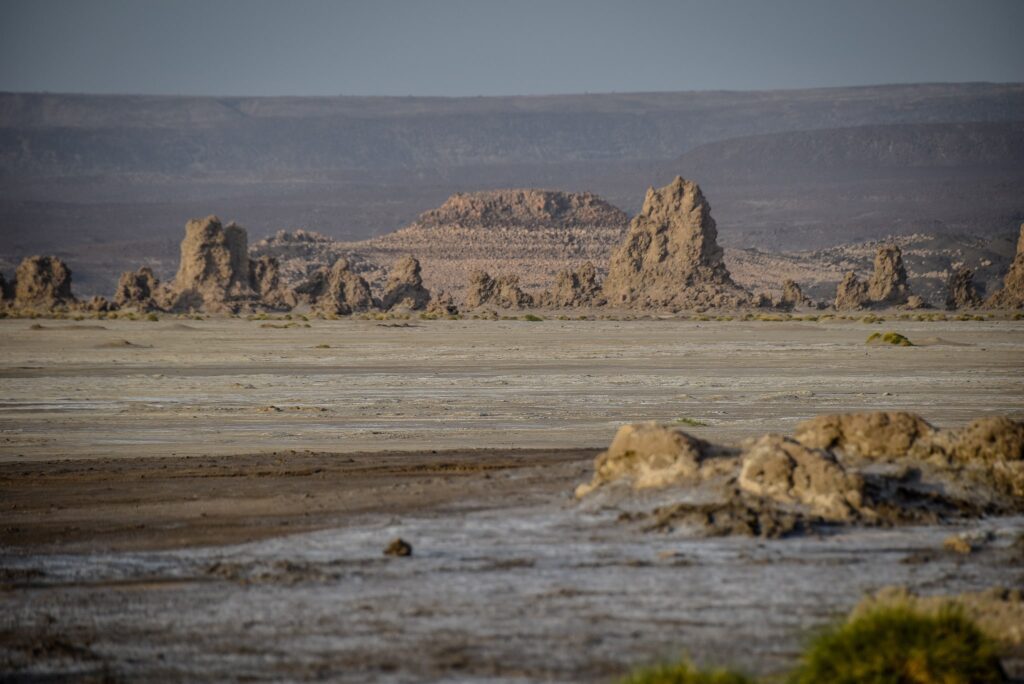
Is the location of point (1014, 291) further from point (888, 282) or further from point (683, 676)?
point (683, 676)

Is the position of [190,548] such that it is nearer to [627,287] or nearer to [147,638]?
[147,638]

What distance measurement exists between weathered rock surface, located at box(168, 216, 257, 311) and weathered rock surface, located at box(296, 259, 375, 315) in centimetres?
288

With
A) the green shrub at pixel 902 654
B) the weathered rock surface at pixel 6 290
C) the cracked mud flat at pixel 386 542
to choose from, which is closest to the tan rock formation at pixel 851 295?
the weathered rock surface at pixel 6 290

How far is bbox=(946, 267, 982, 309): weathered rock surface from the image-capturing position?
71750 mm

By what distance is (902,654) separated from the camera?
23.7 ft

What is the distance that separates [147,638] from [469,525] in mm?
3505

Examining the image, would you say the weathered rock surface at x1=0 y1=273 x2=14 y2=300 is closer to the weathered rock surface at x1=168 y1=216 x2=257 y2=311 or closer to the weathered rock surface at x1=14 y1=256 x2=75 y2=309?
the weathered rock surface at x1=14 y1=256 x2=75 y2=309

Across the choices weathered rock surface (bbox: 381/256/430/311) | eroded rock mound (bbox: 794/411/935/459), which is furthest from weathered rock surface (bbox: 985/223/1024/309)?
eroded rock mound (bbox: 794/411/935/459)

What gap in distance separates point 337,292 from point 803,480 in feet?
→ 210

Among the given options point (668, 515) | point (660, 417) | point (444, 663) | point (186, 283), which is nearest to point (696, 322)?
point (186, 283)

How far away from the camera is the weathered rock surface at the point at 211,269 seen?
72375 millimetres

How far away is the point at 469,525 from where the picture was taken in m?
11.6

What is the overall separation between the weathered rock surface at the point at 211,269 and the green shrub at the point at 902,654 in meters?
65.7

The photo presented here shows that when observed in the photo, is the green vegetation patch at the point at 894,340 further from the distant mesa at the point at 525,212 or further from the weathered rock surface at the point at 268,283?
the distant mesa at the point at 525,212
